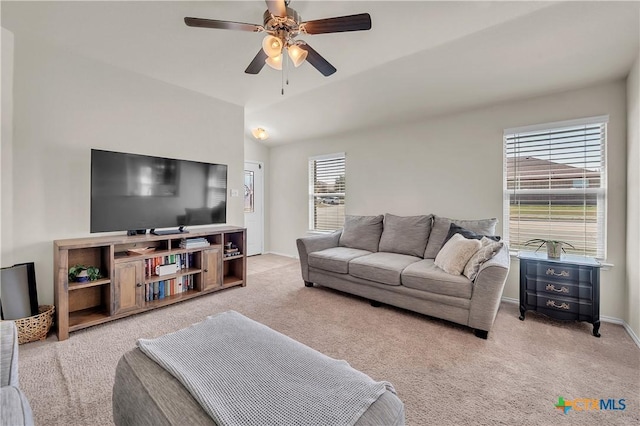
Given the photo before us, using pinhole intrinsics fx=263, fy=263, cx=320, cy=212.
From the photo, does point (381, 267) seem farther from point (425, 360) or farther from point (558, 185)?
point (558, 185)

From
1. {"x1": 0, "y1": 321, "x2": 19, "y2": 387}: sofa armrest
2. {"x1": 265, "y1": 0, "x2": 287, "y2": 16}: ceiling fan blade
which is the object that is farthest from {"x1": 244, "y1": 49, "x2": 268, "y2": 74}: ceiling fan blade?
{"x1": 0, "y1": 321, "x2": 19, "y2": 387}: sofa armrest

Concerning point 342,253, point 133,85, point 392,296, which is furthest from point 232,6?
point 392,296

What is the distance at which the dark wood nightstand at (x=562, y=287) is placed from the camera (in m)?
2.33

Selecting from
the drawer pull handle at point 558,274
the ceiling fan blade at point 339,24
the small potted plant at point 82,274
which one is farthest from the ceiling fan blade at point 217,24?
the drawer pull handle at point 558,274

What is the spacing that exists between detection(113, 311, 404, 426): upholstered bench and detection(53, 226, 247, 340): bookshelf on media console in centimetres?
161

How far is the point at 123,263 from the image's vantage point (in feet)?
8.43

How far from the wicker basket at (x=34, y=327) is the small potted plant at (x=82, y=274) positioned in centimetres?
32

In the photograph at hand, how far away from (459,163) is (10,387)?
13.5 feet

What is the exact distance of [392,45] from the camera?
258 centimetres

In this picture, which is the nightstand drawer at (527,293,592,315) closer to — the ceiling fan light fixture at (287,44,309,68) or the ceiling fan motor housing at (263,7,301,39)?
the ceiling fan light fixture at (287,44,309,68)

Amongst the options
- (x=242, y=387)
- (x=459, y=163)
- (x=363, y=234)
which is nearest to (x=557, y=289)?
(x=459, y=163)

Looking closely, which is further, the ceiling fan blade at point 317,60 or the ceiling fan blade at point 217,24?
the ceiling fan blade at point 317,60

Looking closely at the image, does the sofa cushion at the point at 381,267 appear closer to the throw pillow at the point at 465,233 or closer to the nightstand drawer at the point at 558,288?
the throw pillow at the point at 465,233

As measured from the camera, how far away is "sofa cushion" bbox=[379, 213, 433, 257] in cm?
331
